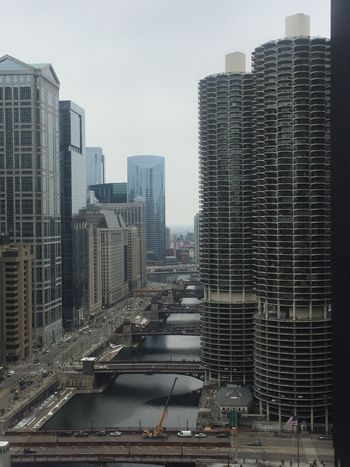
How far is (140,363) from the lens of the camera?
10231 centimetres

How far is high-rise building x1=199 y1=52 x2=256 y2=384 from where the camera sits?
88.9m

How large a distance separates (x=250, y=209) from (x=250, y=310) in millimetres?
13415

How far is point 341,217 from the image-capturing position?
139 ft

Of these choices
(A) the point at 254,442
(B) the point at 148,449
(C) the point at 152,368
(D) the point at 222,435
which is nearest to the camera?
(B) the point at 148,449

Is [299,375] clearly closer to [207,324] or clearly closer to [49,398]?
[207,324]

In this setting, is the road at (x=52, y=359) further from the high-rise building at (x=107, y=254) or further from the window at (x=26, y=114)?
the window at (x=26, y=114)

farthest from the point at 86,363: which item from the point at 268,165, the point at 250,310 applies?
the point at 268,165

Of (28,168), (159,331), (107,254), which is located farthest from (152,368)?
(107,254)

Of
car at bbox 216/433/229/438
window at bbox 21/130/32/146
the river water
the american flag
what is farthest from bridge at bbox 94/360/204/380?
window at bbox 21/130/32/146

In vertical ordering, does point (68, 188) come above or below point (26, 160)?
below

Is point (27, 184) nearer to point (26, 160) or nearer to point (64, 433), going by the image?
point (26, 160)

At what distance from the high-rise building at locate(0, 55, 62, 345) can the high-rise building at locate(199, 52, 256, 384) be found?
40367mm

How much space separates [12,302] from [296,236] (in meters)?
48.0

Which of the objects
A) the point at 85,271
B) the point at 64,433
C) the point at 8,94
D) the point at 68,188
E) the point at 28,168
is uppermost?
the point at 8,94
